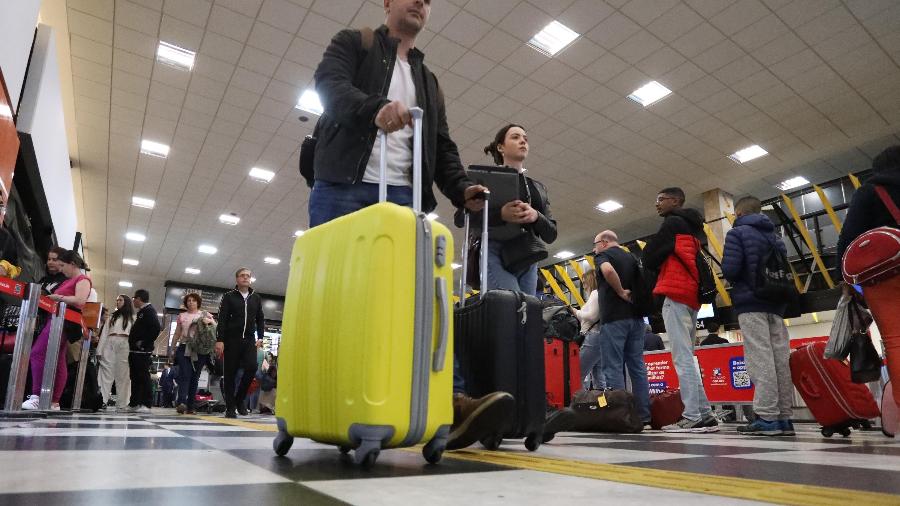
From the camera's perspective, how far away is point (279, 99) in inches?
267

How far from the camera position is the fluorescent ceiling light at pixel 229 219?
36.7 ft

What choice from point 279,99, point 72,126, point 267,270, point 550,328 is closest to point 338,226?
point 550,328

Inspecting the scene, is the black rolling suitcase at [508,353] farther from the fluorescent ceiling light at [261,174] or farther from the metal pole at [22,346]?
the fluorescent ceiling light at [261,174]

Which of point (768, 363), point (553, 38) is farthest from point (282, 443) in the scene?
point (553, 38)

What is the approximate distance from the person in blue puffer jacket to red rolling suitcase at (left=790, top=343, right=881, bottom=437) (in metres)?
0.14

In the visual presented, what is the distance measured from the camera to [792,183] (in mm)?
9680

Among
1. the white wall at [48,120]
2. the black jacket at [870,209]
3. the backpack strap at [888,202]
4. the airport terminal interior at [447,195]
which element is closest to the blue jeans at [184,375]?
the airport terminal interior at [447,195]

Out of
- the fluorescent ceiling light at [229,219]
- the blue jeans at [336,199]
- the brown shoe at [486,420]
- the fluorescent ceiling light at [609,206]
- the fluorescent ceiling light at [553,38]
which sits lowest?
the brown shoe at [486,420]

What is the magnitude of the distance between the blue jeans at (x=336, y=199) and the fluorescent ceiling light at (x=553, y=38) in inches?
192

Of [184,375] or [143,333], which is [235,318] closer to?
→ [143,333]

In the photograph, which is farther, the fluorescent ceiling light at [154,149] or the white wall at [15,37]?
the fluorescent ceiling light at [154,149]

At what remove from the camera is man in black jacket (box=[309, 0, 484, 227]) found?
4.33 ft

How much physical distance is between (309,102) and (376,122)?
6.11 meters

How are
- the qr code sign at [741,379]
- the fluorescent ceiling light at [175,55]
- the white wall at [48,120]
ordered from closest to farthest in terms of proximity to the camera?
the qr code sign at [741,379] < the white wall at [48,120] < the fluorescent ceiling light at [175,55]
